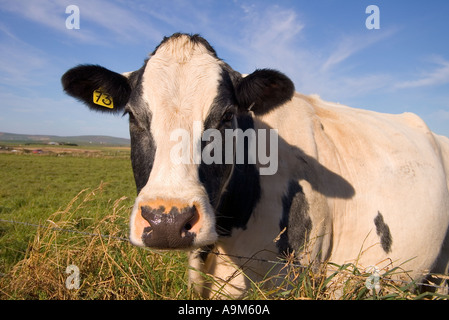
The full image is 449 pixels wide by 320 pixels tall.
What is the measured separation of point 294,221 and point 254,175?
0.54 m

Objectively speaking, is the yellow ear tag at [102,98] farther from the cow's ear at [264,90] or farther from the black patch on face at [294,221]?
the black patch on face at [294,221]

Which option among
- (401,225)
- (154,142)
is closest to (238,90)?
(154,142)

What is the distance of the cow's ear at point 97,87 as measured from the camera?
3.10 meters

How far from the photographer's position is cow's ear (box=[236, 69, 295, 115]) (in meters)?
2.96

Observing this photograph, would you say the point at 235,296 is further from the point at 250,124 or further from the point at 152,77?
the point at 152,77

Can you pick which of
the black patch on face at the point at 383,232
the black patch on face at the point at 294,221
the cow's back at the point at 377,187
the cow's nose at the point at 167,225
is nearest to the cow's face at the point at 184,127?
the cow's nose at the point at 167,225

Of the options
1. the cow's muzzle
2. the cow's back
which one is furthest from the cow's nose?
the cow's back

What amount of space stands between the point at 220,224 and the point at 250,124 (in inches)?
38.3

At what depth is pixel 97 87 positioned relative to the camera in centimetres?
322

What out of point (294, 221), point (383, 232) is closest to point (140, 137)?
point (294, 221)

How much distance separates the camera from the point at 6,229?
641 cm

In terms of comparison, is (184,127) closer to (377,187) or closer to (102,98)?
(102,98)

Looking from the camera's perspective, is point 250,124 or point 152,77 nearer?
point 152,77
